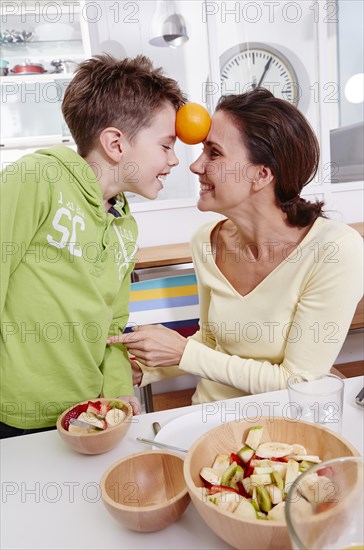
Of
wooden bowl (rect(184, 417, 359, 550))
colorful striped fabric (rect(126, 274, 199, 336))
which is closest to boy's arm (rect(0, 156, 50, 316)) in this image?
wooden bowl (rect(184, 417, 359, 550))

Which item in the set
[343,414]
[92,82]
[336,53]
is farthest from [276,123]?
[336,53]

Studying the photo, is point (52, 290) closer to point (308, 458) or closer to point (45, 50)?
point (308, 458)

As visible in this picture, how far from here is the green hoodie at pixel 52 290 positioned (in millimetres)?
973

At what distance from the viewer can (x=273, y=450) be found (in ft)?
2.16

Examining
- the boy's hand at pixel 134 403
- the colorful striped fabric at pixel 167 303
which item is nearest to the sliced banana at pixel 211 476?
the boy's hand at pixel 134 403

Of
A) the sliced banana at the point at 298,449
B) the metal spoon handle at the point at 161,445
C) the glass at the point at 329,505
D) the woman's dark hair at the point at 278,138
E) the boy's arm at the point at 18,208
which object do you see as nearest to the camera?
the glass at the point at 329,505

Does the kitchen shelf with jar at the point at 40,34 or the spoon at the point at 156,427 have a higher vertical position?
the kitchen shelf with jar at the point at 40,34

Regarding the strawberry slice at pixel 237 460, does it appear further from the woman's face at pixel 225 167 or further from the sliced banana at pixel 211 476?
the woman's face at pixel 225 167

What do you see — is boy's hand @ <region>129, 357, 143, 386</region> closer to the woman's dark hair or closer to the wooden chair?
the wooden chair

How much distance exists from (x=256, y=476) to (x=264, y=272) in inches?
29.7

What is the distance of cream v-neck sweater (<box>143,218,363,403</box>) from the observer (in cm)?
114

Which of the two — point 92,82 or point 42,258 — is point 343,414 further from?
point 92,82

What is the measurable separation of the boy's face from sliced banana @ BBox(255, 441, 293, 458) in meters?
0.78

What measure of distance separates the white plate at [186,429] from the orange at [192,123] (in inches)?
27.9
